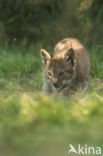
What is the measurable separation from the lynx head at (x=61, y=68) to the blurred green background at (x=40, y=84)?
0.33 metres

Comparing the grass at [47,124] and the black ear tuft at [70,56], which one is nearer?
the grass at [47,124]

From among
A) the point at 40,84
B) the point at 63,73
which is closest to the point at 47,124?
the point at 63,73

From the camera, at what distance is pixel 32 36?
13711 mm

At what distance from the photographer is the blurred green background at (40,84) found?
606 centimetres

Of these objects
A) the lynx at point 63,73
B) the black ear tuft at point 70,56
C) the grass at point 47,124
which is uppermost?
the black ear tuft at point 70,56

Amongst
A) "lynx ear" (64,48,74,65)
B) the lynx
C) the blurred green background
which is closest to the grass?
the blurred green background

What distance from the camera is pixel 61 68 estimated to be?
8367 millimetres

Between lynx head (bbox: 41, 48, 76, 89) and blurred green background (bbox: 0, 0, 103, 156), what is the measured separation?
13.0 inches

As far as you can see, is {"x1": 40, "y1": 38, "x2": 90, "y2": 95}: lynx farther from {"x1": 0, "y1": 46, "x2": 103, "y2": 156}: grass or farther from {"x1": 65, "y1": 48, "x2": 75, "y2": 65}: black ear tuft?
{"x1": 0, "y1": 46, "x2": 103, "y2": 156}: grass

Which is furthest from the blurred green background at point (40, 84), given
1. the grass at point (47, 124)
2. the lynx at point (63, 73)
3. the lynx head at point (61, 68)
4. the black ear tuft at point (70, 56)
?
the black ear tuft at point (70, 56)

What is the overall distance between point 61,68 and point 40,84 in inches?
48.9

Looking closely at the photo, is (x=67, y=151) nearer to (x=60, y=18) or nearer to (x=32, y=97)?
(x=32, y=97)

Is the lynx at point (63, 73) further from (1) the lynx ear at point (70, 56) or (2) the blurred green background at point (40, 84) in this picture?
(2) the blurred green background at point (40, 84)

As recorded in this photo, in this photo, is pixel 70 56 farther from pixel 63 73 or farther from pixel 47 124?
pixel 47 124
